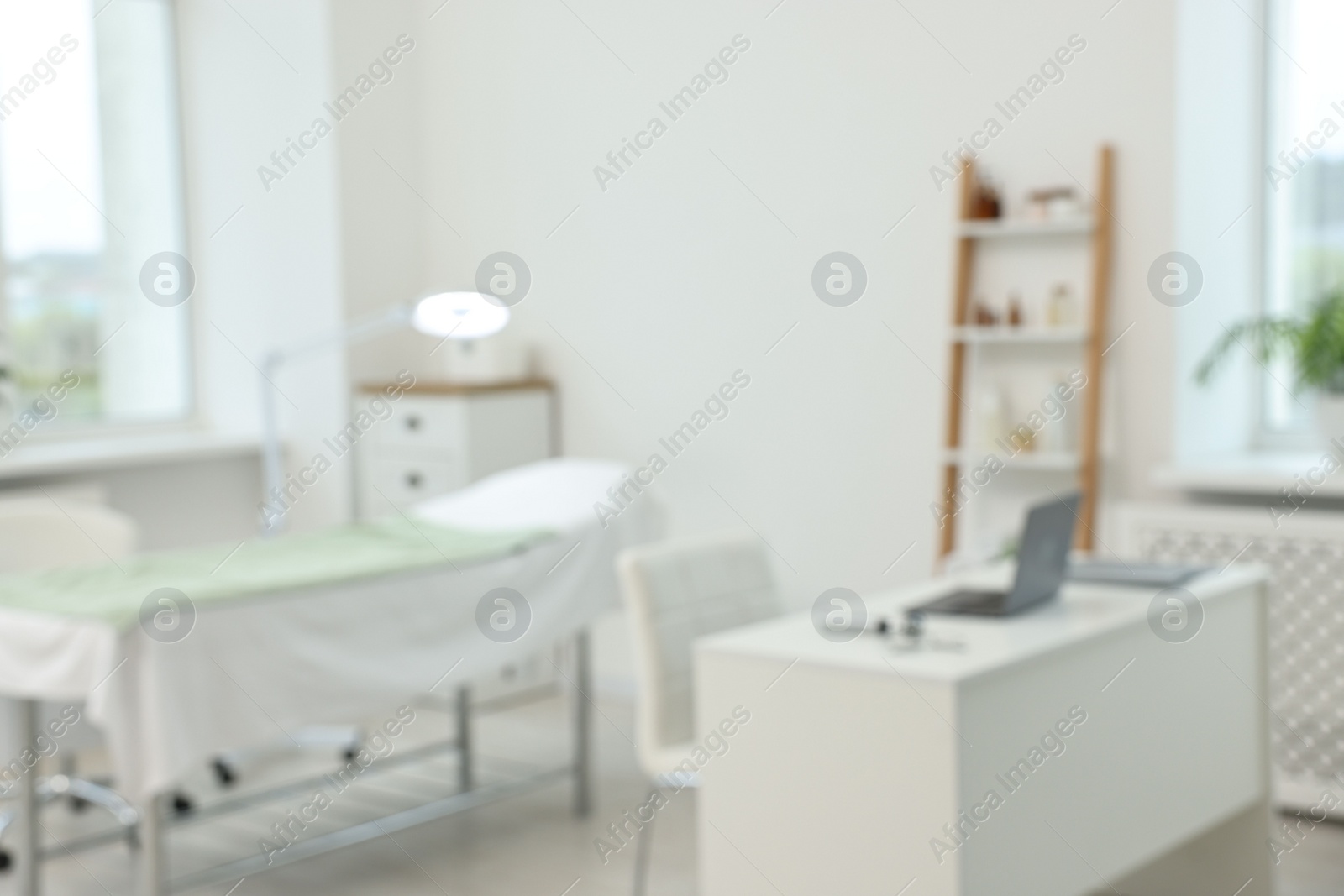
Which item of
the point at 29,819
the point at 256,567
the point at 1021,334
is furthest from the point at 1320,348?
the point at 29,819

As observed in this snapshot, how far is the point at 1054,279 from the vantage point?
389 cm

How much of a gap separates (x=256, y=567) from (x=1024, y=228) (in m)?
2.14

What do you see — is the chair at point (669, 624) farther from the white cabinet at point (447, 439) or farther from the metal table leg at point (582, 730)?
the white cabinet at point (447, 439)

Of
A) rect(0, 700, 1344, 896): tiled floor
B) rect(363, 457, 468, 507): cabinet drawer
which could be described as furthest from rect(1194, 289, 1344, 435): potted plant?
rect(363, 457, 468, 507): cabinet drawer

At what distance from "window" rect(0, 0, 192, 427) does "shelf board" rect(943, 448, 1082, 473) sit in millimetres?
2900

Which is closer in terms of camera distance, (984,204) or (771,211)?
(984,204)

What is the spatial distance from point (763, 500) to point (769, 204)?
0.93m

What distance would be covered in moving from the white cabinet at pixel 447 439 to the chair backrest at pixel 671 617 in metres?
1.86

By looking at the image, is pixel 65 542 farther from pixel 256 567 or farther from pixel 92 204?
pixel 92 204

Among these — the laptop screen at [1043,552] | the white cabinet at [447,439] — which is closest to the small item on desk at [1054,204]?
the laptop screen at [1043,552]

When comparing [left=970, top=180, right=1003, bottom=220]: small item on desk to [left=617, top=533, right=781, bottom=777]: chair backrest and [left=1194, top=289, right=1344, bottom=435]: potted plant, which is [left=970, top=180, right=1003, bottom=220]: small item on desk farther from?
[left=617, top=533, right=781, bottom=777]: chair backrest

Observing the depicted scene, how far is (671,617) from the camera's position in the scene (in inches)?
111

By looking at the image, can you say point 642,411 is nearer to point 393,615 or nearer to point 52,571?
point 393,615

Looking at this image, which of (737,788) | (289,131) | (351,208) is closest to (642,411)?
(351,208)
